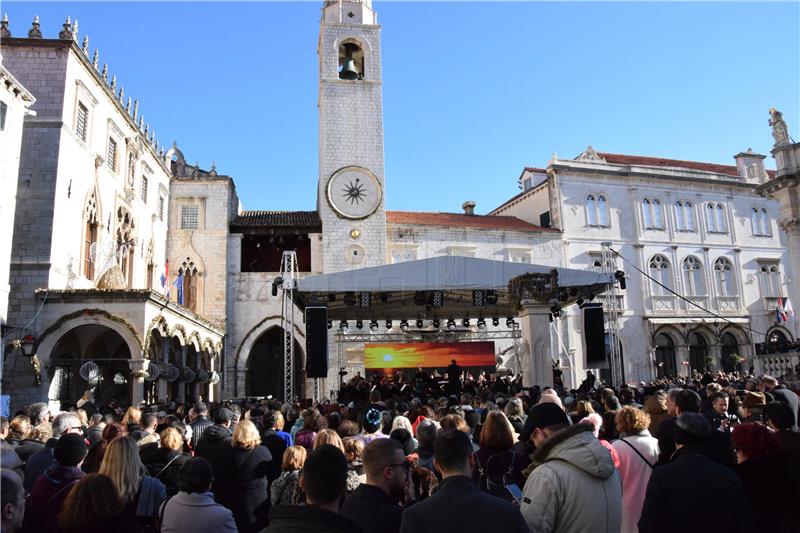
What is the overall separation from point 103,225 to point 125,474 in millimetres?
20427

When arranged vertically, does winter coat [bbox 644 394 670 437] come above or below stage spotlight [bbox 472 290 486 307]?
below

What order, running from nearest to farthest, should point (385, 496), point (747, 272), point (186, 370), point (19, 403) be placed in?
A: point (385, 496) < point (19, 403) < point (186, 370) < point (747, 272)

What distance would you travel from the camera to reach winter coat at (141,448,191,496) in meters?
5.17

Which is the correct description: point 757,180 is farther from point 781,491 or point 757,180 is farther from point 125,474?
point 125,474

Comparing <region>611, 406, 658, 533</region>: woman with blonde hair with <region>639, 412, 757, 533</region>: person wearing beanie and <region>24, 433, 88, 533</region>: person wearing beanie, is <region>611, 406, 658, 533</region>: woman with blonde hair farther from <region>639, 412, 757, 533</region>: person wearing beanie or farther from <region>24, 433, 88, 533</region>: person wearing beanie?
<region>24, 433, 88, 533</region>: person wearing beanie

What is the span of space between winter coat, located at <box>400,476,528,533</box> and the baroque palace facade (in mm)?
16348

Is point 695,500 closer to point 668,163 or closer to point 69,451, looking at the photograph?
point 69,451

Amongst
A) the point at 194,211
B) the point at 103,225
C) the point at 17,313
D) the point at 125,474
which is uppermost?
the point at 194,211

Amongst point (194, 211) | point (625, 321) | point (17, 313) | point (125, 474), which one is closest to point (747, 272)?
point (625, 321)

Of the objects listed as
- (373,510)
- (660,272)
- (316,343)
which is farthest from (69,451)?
(660,272)

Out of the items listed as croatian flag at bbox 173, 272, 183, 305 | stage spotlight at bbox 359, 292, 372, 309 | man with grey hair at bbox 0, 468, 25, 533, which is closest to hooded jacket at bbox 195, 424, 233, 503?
man with grey hair at bbox 0, 468, 25, 533

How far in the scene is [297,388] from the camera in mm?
28984

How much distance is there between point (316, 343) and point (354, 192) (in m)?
13.3

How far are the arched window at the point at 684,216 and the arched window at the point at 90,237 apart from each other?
30.1 meters
